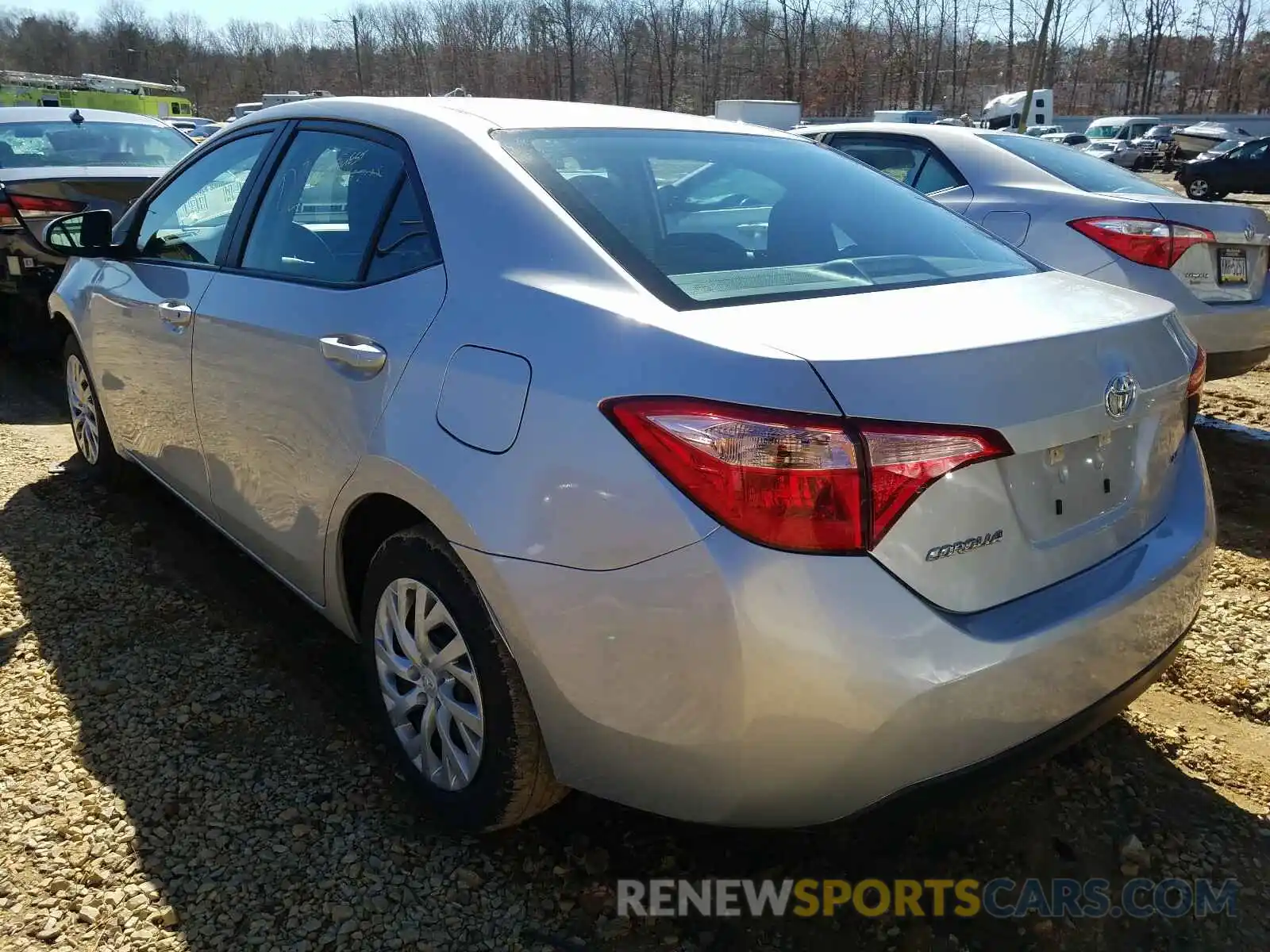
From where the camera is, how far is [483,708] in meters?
2.10

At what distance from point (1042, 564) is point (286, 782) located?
1.91 metres

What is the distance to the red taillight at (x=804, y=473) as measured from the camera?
5.29 feet

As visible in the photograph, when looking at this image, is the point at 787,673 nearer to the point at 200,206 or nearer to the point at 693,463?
the point at 693,463

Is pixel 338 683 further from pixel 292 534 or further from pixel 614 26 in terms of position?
pixel 614 26

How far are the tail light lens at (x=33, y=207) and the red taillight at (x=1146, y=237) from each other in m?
6.25

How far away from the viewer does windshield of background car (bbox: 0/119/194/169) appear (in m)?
7.25

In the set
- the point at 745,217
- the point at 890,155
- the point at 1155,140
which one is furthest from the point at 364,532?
the point at 1155,140

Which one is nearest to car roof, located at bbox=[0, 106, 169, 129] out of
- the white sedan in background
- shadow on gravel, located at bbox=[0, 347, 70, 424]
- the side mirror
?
shadow on gravel, located at bbox=[0, 347, 70, 424]

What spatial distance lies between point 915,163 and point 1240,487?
8.70 ft

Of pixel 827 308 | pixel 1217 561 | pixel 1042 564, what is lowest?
pixel 1217 561

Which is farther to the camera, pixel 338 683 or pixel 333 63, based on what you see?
pixel 333 63

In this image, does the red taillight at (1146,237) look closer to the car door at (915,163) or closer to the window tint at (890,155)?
the car door at (915,163)

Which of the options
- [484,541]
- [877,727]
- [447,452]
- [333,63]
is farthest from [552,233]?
[333,63]

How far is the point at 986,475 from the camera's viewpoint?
1.72 meters
